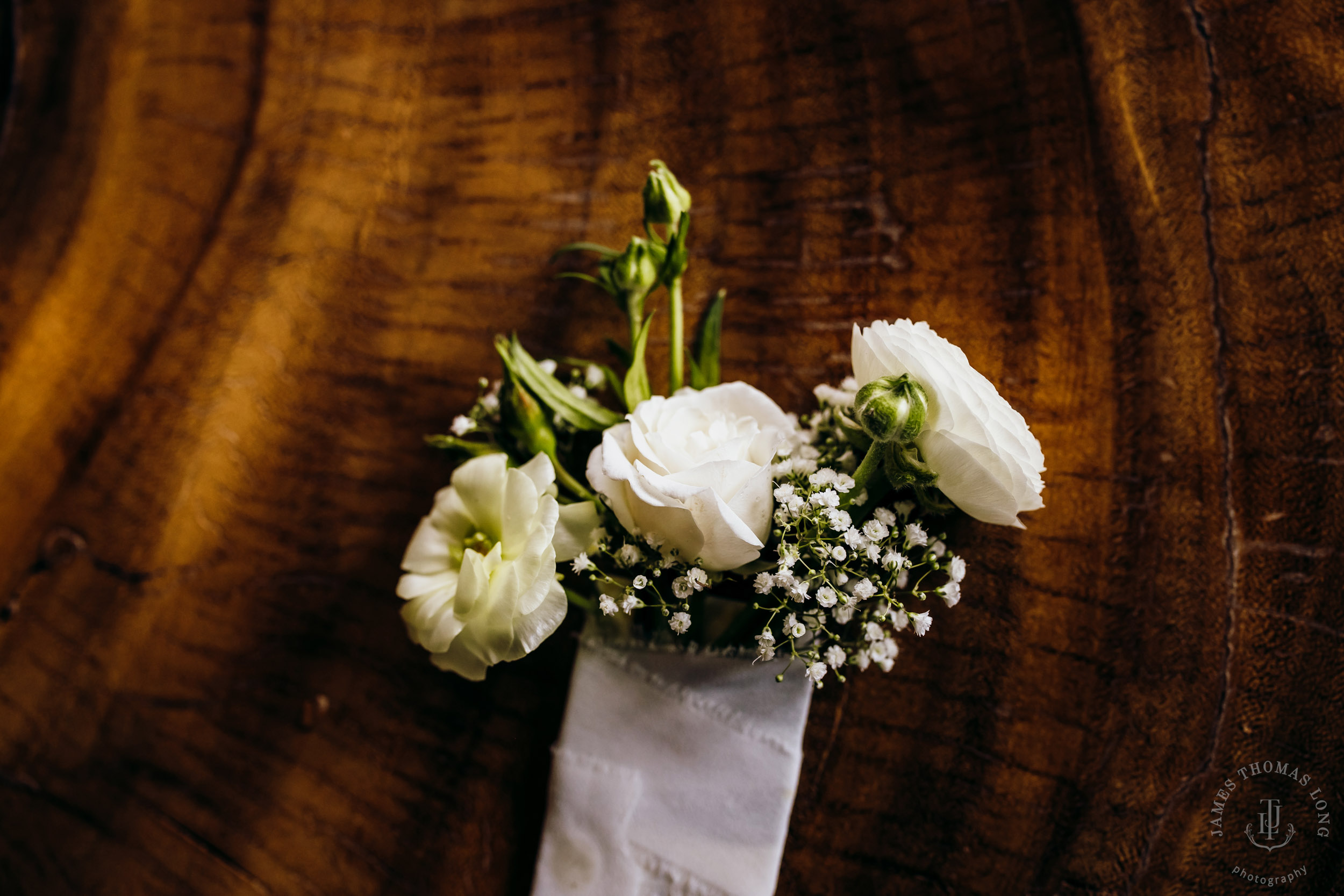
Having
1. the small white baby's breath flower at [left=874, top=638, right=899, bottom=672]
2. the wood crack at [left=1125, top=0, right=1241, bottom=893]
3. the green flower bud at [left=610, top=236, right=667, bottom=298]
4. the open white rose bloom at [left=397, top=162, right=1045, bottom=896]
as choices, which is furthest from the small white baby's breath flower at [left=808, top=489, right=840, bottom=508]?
the wood crack at [left=1125, top=0, right=1241, bottom=893]

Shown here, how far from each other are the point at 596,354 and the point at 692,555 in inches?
12.5

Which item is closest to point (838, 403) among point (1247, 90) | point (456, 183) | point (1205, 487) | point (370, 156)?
point (1205, 487)

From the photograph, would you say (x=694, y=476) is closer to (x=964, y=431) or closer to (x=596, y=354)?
(x=964, y=431)

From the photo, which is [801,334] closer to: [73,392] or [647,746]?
[647,746]

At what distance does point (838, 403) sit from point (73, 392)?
3.16 feet

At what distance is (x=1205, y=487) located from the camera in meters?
0.52

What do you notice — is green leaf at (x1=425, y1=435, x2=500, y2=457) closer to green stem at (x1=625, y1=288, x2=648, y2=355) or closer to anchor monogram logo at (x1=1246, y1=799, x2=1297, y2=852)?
green stem at (x1=625, y1=288, x2=648, y2=355)

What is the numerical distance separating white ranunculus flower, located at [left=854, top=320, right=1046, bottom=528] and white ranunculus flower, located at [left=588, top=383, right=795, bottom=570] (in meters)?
0.10

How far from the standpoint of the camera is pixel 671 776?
554mm

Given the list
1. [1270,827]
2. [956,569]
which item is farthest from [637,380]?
[1270,827]

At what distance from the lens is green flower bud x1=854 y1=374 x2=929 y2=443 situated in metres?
0.39

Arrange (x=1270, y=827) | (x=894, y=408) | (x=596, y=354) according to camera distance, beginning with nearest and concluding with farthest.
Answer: (x=894, y=408), (x=1270, y=827), (x=596, y=354)

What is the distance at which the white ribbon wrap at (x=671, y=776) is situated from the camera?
0.53m

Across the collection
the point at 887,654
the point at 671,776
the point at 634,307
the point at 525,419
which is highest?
the point at 634,307
